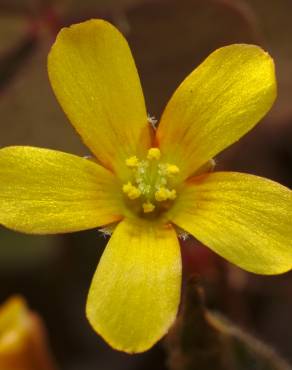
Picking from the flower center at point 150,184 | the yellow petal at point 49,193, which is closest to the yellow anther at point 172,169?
the flower center at point 150,184

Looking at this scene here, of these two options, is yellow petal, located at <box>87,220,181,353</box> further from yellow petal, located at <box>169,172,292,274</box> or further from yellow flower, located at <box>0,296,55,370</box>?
yellow flower, located at <box>0,296,55,370</box>

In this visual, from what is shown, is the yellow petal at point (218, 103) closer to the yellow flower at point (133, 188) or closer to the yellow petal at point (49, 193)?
the yellow flower at point (133, 188)

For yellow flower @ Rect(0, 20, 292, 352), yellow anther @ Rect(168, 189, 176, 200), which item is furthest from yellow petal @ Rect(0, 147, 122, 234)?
yellow anther @ Rect(168, 189, 176, 200)

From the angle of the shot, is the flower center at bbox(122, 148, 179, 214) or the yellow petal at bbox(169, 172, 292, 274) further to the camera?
the flower center at bbox(122, 148, 179, 214)

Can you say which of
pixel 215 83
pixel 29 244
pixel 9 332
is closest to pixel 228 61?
pixel 215 83

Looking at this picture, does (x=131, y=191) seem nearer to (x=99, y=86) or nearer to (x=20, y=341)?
(x=99, y=86)

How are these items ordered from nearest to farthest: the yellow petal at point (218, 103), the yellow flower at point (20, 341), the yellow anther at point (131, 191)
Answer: the yellow petal at point (218, 103) → the yellow anther at point (131, 191) → the yellow flower at point (20, 341)

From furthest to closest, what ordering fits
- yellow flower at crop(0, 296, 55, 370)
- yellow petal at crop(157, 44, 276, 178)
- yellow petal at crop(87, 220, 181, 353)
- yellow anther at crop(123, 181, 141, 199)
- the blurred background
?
the blurred background → yellow flower at crop(0, 296, 55, 370) → yellow anther at crop(123, 181, 141, 199) → yellow petal at crop(157, 44, 276, 178) → yellow petal at crop(87, 220, 181, 353)

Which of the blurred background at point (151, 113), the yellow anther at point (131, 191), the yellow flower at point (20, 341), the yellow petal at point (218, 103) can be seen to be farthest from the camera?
the blurred background at point (151, 113)

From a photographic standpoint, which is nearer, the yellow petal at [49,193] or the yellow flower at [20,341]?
the yellow petal at [49,193]
